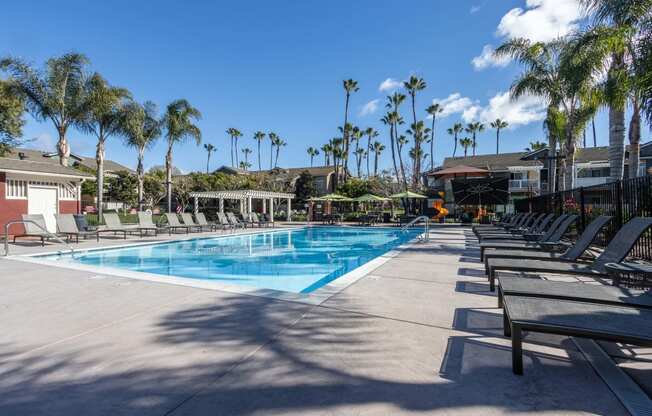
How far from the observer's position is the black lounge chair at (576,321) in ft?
7.28

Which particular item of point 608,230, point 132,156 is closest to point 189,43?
point 132,156

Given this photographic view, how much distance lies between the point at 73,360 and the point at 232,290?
2.44 metres

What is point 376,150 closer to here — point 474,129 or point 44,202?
point 474,129

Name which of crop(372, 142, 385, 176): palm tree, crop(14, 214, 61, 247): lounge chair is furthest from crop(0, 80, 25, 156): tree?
crop(372, 142, 385, 176): palm tree

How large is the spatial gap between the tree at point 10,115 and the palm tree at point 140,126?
5.22 metres

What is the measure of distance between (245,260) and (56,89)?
17.1 metres

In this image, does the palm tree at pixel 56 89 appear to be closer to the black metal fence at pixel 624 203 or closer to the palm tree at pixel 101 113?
the palm tree at pixel 101 113

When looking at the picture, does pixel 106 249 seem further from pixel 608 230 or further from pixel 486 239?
pixel 608 230

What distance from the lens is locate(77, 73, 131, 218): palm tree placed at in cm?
2031

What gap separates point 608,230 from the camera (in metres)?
7.57

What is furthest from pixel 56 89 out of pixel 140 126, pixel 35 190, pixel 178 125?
pixel 178 125

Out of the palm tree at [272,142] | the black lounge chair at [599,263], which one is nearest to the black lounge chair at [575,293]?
the black lounge chair at [599,263]

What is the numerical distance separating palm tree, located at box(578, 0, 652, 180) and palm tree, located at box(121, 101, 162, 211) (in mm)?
23511

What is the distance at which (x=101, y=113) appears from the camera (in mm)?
20828
